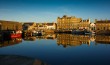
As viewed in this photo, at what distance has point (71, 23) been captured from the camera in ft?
461

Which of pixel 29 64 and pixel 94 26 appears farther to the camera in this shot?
pixel 94 26

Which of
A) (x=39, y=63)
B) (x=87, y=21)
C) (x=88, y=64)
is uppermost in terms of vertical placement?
(x=87, y=21)

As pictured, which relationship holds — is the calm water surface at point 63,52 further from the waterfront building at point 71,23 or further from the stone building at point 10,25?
the waterfront building at point 71,23

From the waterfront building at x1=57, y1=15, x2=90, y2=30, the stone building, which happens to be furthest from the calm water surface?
the waterfront building at x1=57, y1=15, x2=90, y2=30

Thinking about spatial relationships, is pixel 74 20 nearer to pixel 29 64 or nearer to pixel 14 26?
pixel 14 26

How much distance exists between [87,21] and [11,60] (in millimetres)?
129414

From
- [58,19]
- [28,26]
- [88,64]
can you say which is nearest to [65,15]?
[58,19]

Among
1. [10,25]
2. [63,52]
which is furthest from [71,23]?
[63,52]

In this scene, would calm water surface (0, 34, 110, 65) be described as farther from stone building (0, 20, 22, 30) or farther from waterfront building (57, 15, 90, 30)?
waterfront building (57, 15, 90, 30)

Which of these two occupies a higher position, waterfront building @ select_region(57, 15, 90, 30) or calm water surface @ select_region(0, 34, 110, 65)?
waterfront building @ select_region(57, 15, 90, 30)

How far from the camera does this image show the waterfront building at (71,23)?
444 feet

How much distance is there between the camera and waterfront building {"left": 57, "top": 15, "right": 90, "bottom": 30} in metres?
135

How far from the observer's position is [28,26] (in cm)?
15088

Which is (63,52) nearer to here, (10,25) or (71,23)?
(10,25)
